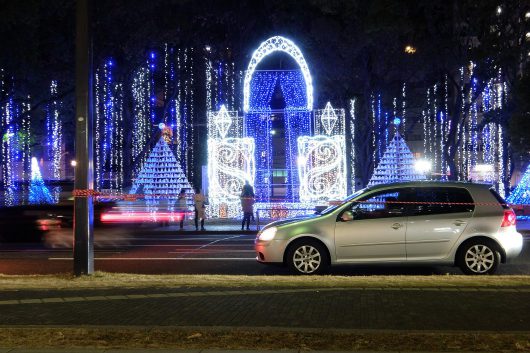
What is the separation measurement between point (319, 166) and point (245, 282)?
1529cm

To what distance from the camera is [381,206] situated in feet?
36.9

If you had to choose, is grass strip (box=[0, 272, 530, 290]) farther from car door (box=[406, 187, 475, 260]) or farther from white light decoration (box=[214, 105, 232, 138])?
white light decoration (box=[214, 105, 232, 138])

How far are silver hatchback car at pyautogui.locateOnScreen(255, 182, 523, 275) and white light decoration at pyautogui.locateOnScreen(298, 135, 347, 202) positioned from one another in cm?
1293

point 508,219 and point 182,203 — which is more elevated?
point 182,203

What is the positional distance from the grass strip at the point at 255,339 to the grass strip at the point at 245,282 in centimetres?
260

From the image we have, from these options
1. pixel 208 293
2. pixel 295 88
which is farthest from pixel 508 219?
pixel 295 88

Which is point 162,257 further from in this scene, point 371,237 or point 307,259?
point 371,237

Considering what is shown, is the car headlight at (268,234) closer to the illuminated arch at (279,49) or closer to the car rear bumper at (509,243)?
the car rear bumper at (509,243)

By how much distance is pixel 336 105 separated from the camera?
38.6 meters

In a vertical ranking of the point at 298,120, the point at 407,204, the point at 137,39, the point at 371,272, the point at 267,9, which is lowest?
the point at 371,272

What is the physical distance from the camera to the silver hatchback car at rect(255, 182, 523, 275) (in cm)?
1086

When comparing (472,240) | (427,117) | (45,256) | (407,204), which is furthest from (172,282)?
(427,117)

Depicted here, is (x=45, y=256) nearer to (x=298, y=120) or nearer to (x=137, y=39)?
(x=298, y=120)

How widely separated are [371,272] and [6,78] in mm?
23327
